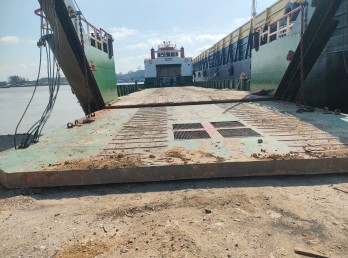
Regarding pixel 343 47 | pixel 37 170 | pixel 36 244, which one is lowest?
pixel 36 244

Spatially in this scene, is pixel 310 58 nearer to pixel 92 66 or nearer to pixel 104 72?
pixel 92 66

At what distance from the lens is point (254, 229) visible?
228 centimetres

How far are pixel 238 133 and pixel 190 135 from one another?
2.48 ft

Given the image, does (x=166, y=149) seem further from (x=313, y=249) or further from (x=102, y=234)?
(x=313, y=249)

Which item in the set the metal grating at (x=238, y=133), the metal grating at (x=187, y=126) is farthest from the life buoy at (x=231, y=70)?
the metal grating at (x=238, y=133)

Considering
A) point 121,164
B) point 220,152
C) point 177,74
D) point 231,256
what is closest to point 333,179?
point 220,152

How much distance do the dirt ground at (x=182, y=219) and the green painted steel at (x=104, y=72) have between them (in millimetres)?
4976

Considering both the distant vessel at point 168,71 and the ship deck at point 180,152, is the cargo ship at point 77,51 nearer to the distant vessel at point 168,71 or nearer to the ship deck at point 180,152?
the ship deck at point 180,152

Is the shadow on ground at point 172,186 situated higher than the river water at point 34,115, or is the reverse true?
the shadow on ground at point 172,186

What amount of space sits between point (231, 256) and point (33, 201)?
202cm

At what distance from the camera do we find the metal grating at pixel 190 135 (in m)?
4.51

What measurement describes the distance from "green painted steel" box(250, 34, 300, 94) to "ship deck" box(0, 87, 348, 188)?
9.72 feet

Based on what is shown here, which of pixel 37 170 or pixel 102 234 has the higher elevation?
pixel 37 170

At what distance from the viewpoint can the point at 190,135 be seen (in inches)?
185
